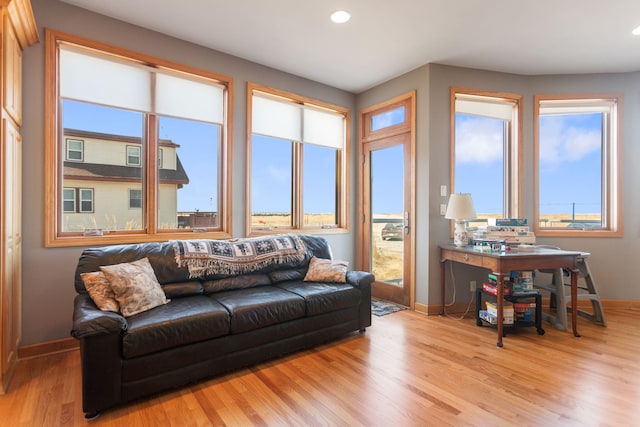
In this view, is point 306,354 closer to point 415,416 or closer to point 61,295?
point 415,416

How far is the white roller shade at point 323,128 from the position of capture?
4289 mm

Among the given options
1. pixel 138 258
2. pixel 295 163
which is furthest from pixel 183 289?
pixel 295 163

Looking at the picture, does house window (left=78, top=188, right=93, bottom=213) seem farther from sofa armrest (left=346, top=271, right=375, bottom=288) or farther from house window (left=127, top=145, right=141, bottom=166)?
sofa armrest (left=346, top=271, right=375, bottom=288)

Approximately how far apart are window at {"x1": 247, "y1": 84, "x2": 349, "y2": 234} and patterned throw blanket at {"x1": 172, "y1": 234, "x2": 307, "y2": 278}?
1.97 feet

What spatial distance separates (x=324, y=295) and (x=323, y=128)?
2.49 m

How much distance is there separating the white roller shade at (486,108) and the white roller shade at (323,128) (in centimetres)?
158

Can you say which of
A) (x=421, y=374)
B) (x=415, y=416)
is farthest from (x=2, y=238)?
(x=421, y=374)

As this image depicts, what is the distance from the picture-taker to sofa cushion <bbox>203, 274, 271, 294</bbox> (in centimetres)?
279

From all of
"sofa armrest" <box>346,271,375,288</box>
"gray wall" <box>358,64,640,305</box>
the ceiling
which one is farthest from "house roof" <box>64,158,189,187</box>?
"gray wall" <box>358,64,640,305</box>

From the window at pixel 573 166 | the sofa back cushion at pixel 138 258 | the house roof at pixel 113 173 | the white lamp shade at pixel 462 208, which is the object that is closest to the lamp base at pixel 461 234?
the white lamp shade at pixel 462 208

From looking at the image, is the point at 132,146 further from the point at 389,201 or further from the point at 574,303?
the point at 574,303

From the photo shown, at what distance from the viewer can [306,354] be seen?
8.73 feet

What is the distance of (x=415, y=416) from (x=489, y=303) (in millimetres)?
1801

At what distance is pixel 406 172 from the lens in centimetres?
399
